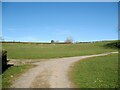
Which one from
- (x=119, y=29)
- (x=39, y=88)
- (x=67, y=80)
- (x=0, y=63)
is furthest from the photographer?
(x=119, y=29)

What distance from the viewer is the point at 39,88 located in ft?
56.4

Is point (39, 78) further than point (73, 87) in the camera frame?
Yes

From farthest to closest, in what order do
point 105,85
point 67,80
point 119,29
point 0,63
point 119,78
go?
point 119,29
point 0,63
point 119,78
point 67,80
point 105,85

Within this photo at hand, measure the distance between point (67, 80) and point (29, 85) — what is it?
3.50 meters

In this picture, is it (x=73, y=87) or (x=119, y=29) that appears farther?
(x=119, y=29)

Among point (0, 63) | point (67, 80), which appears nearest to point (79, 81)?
point (67, 80)

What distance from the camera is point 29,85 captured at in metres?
18.2

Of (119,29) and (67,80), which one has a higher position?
(119,29)

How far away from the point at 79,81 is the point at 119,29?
48008mm

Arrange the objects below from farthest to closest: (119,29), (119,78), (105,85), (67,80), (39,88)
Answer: (119,29) < (119,78) < (67,80) < (105,85) < (39,88)

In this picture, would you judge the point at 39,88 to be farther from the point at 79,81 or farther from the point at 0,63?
the point at 0,63

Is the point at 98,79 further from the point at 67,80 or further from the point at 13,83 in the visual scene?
the point at 13,83

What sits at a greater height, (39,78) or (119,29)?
(119,29)

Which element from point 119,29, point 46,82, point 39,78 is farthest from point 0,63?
point 119,29
